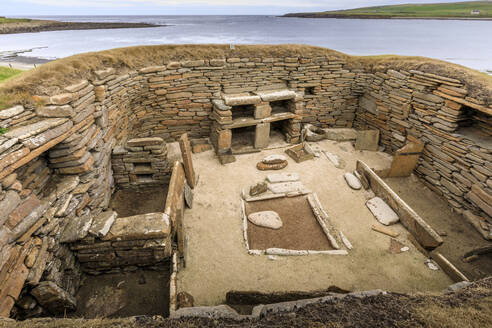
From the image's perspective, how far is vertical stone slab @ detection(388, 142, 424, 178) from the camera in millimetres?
7891

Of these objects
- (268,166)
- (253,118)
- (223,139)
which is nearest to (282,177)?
(268,166)

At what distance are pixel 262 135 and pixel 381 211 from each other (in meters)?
4.56

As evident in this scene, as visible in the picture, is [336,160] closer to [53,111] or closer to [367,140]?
[367,140]

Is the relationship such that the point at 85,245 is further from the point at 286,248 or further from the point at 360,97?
the point at 360,97

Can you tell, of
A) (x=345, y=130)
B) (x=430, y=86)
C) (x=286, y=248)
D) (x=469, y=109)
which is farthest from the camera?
(x=345, y=130)

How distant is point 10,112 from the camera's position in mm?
4016

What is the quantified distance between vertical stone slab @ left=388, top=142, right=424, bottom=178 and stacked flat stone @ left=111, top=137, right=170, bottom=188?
7258 millimetres

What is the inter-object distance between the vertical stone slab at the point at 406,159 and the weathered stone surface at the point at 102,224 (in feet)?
26.9

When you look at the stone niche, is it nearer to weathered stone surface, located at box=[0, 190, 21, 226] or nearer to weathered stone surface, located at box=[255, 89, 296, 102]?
weathered stone surface, located at box=[255, 89, 296, 102]

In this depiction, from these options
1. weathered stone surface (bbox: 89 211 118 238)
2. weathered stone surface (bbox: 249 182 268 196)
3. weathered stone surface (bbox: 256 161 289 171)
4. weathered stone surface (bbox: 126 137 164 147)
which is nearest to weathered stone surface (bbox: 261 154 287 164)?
weathered stone surface (bbox: 256 161 289 171)

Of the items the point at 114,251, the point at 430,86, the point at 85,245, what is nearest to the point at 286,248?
the point at 114,251

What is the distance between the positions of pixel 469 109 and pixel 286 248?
6.75 meters

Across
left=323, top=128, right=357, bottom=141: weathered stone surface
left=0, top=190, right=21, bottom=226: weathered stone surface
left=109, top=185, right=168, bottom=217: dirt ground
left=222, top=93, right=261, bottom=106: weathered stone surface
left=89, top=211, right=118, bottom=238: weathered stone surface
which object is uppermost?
left=222, top=93, right=261, bottom=106: weathered stone surface

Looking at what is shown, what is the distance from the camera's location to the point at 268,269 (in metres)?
4.96
